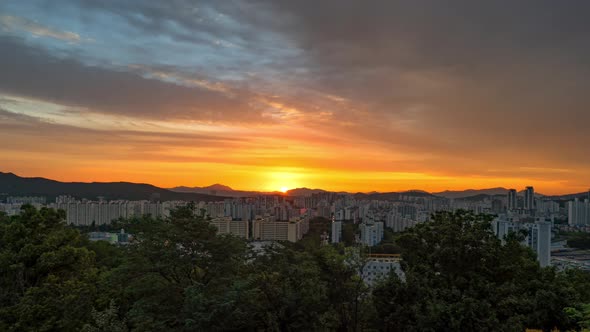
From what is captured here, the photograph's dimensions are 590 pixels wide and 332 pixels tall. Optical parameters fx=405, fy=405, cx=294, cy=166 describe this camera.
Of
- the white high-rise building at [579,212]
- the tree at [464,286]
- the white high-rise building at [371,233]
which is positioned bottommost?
the white high-rise building at [371,233]

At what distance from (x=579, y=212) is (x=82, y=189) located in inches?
2809

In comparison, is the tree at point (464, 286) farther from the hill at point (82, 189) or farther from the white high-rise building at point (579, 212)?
the hill at point (82, 189)

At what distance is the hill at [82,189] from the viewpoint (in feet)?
194

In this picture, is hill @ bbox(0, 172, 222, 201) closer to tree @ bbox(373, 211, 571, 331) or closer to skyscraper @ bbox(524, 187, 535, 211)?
skyscraper @ bbox(524, 187, 535, 211)

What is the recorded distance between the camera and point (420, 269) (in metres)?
5.25

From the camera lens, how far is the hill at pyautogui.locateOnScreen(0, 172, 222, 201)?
59.2 meters

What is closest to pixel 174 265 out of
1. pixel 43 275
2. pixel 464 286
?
pixel 43 275

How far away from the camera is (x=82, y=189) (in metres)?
65.6

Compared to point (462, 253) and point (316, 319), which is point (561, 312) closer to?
point (462, 253)

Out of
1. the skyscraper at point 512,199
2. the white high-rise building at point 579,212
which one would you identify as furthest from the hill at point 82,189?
the white high-rise building at point 579,212

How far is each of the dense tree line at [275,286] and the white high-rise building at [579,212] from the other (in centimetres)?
5379

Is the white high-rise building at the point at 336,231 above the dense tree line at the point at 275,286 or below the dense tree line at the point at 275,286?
below

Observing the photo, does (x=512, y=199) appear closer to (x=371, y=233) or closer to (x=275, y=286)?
(x=371, y=233)

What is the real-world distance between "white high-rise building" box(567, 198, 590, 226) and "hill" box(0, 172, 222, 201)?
52520mm
